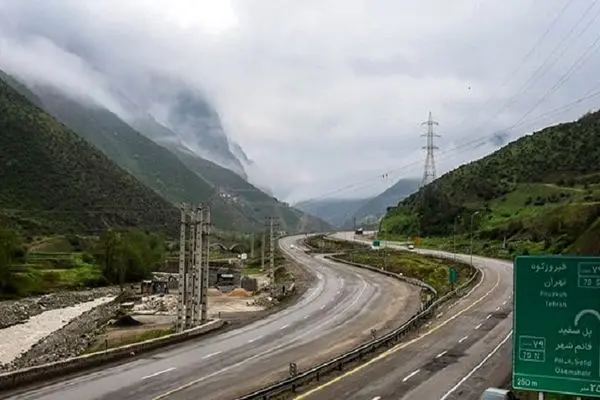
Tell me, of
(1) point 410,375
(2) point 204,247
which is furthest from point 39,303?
(1) point 410,375

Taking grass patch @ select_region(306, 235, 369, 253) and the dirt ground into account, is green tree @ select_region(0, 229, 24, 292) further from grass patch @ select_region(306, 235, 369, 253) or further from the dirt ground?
grass patch @ select_region(306, 235, 369, 253)

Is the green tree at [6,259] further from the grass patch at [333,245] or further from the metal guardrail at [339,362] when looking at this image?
the metal guardrail at [339,362]

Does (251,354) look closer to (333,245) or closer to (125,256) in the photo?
(125,256)

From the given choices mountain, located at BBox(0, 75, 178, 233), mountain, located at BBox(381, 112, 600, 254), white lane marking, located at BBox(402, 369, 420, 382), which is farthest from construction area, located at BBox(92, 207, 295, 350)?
mountain, located at BBox(0, 75, 178, 233)

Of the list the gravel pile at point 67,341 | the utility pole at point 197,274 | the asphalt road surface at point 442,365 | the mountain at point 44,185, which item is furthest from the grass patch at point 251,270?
the asphalt road surface at point 442,365

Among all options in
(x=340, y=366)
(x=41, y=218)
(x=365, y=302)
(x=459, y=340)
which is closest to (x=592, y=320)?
(x=340, y=366)

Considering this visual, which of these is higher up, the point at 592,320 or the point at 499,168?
the point at 499,168

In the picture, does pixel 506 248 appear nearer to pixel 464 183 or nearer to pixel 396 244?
pixel 396 244
